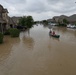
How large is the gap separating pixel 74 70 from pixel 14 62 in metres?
5.17

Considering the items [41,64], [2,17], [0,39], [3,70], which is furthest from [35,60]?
[2,17]

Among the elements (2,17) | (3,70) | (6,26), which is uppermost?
(2,17)

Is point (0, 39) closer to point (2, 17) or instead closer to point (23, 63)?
point (23, 63)

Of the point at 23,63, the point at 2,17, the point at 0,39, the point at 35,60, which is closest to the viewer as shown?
the point at 23,63

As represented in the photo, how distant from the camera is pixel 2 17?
34.2 metres

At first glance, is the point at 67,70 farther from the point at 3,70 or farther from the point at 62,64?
the point at 3,70

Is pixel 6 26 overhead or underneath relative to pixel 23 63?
overhead

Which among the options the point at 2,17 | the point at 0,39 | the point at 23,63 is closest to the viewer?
the point at 23,63

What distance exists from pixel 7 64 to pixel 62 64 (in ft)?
15.2

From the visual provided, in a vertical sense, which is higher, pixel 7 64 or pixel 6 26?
pixel 6 26

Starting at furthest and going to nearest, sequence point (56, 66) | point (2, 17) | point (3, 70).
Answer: point (2, 17)
point (56, 66)
point (3, 70)

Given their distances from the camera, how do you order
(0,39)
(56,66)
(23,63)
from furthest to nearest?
(0,39) → (23,63) → (56,66)

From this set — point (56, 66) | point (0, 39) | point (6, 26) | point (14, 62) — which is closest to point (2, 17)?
point (6, 26)

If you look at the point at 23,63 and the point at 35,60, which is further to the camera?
the point at 35,60
